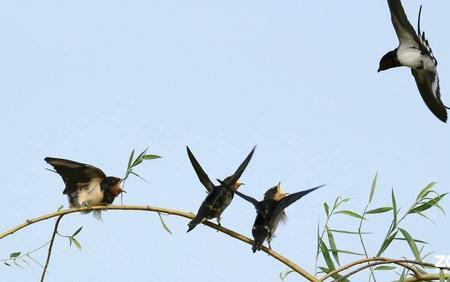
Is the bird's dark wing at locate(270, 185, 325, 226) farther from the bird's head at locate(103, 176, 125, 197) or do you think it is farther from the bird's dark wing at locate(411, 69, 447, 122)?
the bird's dark wing at locate(411, 69, 447, 122)

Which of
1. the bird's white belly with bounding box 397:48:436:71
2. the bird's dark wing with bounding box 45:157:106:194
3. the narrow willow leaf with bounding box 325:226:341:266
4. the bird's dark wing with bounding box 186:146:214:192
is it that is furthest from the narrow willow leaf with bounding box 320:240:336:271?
the bird's white belly with bounding box 397:48:436:71

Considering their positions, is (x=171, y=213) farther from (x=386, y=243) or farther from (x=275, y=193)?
(x=275, y=193)

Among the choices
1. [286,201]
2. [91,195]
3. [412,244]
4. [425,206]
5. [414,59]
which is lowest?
[412,244]

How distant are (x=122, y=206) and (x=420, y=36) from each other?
8.30 ft

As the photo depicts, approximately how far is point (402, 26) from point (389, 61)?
431mm

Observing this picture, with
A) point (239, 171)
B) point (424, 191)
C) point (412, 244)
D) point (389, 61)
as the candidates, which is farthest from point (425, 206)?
point (389, 61)

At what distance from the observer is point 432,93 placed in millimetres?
4637

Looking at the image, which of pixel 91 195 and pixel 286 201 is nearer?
pixel 286 201

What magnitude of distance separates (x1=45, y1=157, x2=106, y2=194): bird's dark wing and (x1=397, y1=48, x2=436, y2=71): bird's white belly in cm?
186

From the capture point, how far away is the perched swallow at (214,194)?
3061mm

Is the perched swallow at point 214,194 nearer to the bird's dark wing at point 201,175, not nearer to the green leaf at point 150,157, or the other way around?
the bird's dark wing at point 201,175

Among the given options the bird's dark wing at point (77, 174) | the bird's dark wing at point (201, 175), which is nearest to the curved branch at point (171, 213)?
the bird's dark wing at point (201, 175)

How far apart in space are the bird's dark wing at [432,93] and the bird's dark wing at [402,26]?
23 centimetres

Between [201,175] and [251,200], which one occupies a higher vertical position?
[201,175]
